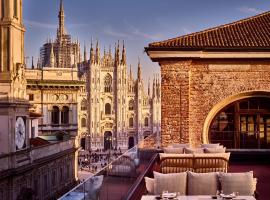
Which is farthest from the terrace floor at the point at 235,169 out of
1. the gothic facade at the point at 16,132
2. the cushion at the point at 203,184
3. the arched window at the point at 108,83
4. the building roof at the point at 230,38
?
the arched window at the point at 108,83

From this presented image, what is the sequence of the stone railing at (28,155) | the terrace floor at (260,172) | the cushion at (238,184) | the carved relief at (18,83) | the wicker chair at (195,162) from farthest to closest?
the carved relief at (18,83) < the stone railing at (28,155) < the wicker chair at (195,162) < the terrace floor at (260,172) < the cushion at (238,184)

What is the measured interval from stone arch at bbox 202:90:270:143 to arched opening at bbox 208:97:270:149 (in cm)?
13

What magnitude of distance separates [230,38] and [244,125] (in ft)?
10.2

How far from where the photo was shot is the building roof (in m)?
14.4

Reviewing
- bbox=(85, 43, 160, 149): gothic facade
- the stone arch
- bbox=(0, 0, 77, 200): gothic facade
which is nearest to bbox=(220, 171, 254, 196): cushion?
the stone arch

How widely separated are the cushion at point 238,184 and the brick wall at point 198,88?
7121 millimetres

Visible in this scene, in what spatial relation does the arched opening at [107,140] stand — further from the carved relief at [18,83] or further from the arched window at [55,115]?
the carved relief at [18,83]

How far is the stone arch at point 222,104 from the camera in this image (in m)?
14.6

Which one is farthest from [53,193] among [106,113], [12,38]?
[106,113]

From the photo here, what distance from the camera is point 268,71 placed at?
47.8 feet

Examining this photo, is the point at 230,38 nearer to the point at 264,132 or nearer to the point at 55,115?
the point at 264,132

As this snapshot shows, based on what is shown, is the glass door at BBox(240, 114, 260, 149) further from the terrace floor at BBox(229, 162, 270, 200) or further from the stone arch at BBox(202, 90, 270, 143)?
the terrace floor at BBox(229, 162, 270, 200)

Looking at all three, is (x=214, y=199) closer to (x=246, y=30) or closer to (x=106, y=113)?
(x=246, y=30)

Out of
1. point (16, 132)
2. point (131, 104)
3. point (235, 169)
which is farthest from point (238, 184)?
point (131, 104)
